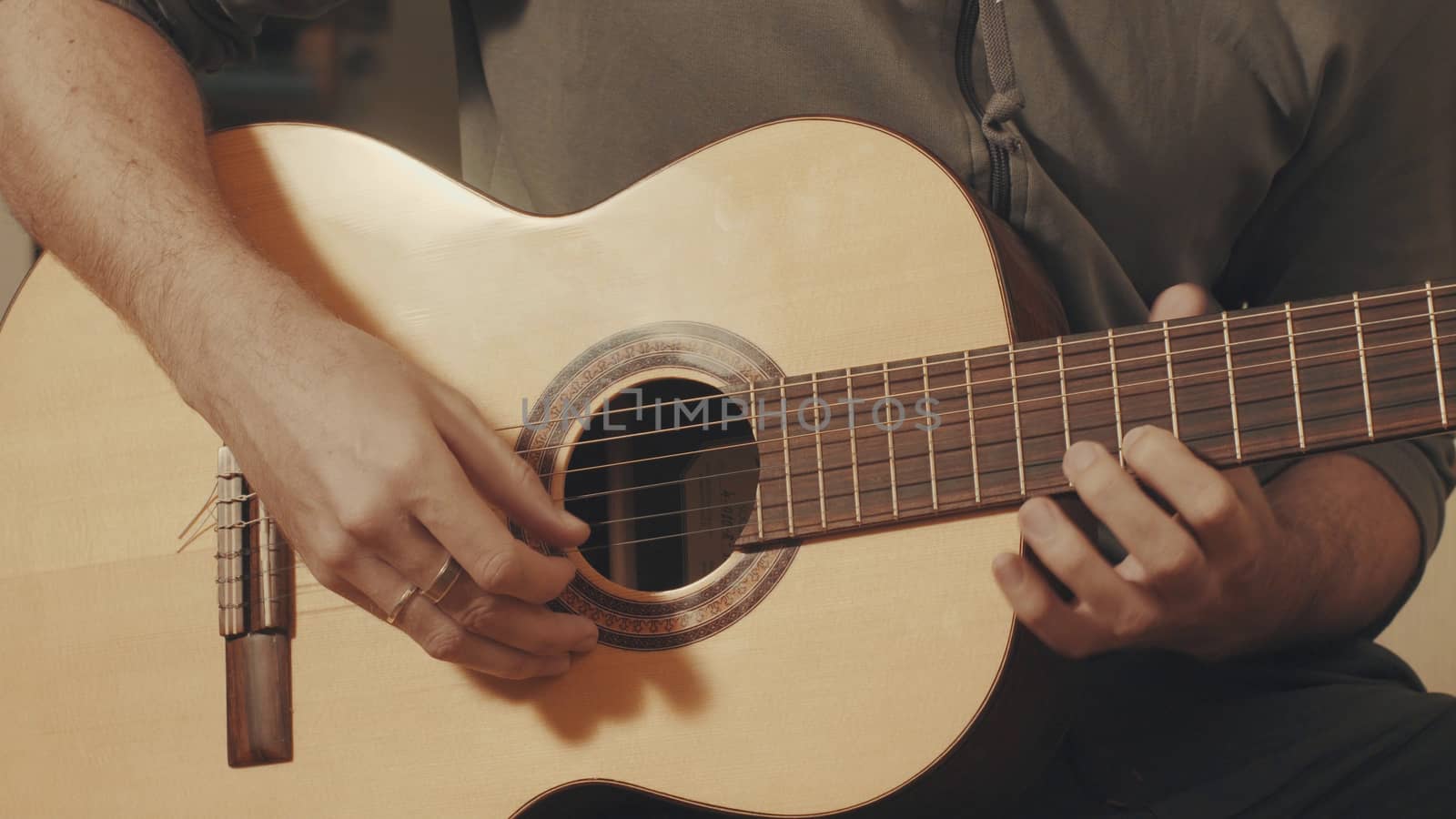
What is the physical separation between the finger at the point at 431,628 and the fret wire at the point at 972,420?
0.37 meters

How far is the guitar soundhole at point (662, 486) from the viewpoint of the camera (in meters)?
0.81

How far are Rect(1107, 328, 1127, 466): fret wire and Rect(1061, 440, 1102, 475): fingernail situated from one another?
19 millimetres

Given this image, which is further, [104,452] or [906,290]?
[104,452]

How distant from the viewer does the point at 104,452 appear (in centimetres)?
89

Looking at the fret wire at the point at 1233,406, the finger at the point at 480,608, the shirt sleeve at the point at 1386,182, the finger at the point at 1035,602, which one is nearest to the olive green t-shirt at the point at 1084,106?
the shirt sleeve at the point at 1386,182

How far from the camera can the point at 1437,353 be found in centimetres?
62

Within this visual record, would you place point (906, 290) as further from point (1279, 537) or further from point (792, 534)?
point (1279, 537)

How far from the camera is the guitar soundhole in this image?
808 mm

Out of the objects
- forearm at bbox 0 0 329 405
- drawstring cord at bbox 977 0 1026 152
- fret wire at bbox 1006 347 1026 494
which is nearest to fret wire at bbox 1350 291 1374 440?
fret wire at bbox 1006 347 1026 494

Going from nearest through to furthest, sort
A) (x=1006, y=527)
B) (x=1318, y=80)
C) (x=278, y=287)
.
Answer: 1. (x=1006, y=527)
2. (x=278, y=287)
3. (x=1318, y=80)

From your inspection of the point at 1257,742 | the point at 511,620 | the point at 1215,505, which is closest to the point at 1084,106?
the point at 1215,505

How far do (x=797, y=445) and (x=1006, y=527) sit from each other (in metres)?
0.17

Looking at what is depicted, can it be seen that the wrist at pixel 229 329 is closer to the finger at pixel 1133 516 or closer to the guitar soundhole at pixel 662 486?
the guitar soundhole at pixel 662 486

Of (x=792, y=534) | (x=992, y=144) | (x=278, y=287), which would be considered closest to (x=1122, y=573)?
(x=792, y=534)
